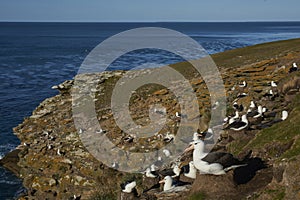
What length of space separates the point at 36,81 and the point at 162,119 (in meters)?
46.1

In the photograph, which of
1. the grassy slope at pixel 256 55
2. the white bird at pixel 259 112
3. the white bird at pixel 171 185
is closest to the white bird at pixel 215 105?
the white bird at pixel 259 112

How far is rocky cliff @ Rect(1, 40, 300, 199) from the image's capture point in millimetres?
11672

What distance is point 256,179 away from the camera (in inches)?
476

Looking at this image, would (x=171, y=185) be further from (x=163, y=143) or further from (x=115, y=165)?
(x=115, y=165)

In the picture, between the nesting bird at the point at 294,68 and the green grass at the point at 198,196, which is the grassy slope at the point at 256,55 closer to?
the nesting bird at the point at 294,68

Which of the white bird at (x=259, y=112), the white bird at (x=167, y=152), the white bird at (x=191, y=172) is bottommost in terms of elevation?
the white bird at (x=167, y=152)

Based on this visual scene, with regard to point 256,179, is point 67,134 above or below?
below

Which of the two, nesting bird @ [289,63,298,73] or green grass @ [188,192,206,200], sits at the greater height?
nesting bird @ [289,63,298,73]

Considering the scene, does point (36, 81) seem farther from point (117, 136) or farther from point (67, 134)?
point (117, 136)

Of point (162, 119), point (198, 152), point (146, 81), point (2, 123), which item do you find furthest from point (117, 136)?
point (2, 123)

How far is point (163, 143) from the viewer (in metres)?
23.5

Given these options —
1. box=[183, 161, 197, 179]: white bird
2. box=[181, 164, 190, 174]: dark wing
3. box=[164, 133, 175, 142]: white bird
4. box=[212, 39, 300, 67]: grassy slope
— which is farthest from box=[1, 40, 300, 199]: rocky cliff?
box=[181, 164, 190, 174]: dark wing

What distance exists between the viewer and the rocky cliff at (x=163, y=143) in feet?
38.3

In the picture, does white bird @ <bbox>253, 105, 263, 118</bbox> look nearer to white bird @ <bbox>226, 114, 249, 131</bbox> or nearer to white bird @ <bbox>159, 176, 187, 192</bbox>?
white bird @ <bbox>226, 114, 249, 131</bbox>
